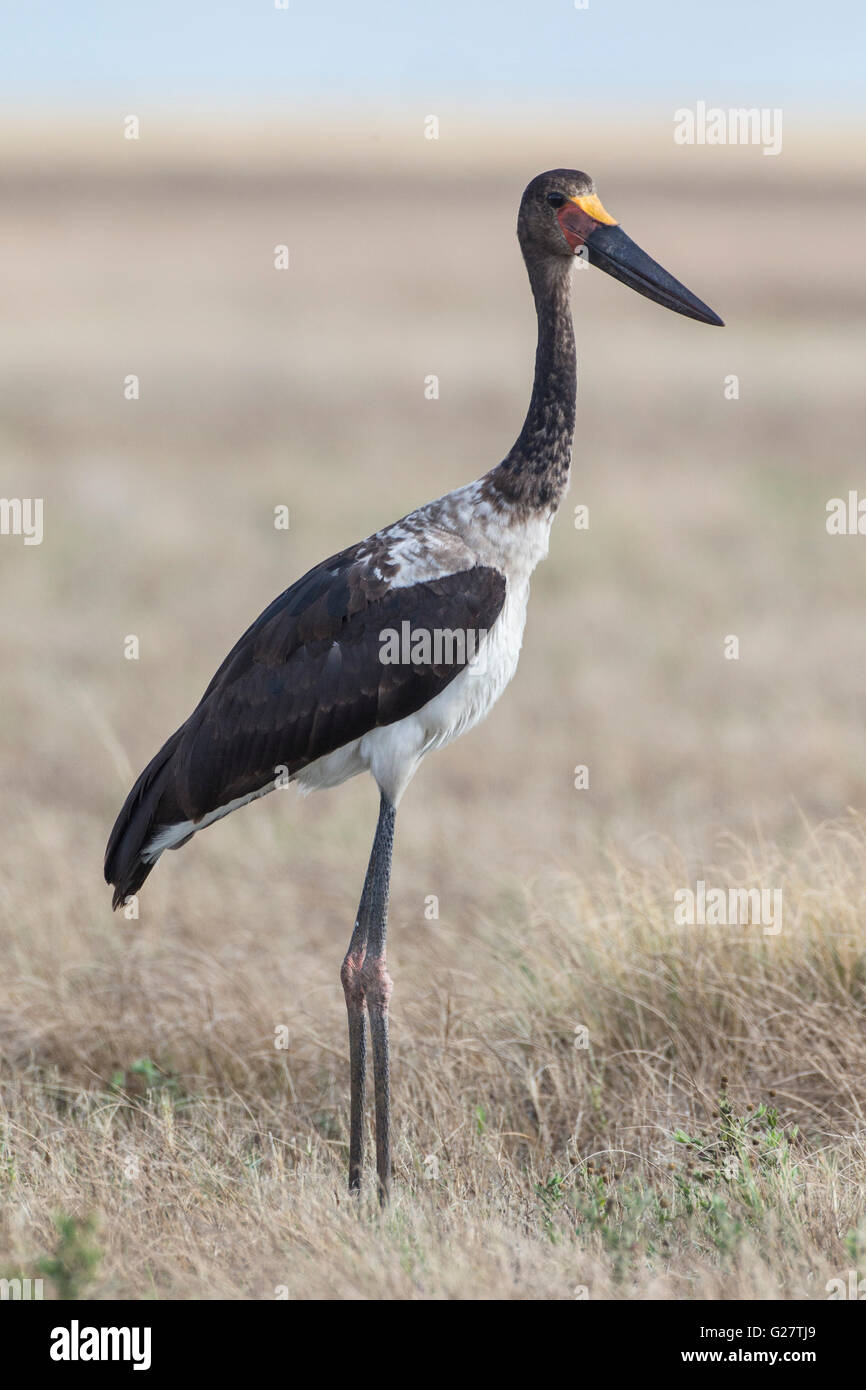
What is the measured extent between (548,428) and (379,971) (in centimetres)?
185

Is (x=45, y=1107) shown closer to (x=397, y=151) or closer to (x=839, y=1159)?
(x=839, y=1159)

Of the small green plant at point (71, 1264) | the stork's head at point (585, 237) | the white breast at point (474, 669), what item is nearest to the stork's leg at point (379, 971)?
the white breast at point (474, 669)

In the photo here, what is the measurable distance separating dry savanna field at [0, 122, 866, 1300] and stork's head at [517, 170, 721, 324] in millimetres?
2175

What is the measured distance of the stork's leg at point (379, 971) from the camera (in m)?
5.32

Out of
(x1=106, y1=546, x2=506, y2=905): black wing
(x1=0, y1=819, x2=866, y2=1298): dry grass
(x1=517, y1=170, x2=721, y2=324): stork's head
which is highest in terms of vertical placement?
(x1=517, y1=170, x2=721, y2=324): stork's head

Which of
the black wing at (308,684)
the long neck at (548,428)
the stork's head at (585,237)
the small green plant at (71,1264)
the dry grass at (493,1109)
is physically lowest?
the small green plant at (71,1264)

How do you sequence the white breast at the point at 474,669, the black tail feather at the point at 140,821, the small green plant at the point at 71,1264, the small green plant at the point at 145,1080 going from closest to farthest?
the small green plant at the point at 71,1264 → the white breast at the point at 474,669 → the black tail feather at the point at 140,821 → the small green plant at the point at 145,1080

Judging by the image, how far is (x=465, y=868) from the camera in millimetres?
8586

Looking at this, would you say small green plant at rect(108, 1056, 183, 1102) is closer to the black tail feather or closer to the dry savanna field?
the dry savanna field

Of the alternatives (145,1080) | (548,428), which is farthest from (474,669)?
(145,1080)

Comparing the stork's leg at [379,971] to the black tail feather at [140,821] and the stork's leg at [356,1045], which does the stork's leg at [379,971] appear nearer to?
the stork's leg at [356,1045]

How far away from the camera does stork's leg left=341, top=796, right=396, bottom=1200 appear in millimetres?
5312

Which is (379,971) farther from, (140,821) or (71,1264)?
(71,1264)

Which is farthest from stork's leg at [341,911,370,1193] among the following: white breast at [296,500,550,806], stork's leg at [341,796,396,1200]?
white breast at [296,500,550,806]
